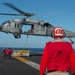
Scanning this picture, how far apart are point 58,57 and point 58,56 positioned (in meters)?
0.02

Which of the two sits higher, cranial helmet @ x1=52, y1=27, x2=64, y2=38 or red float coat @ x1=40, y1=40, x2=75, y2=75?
cranial helmet @ x1=52, y1=27, x2=64, y2=38

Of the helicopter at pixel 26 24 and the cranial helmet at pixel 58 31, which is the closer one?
the cranial helmet at pixel 58 31

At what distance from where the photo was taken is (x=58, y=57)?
17.9 feet

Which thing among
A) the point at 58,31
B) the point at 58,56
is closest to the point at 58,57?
the point at 58,56

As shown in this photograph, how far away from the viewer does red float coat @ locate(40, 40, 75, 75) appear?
5398mm

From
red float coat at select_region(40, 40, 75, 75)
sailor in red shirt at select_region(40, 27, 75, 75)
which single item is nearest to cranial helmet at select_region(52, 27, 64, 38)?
sailor in red shirt at select_region(40, 27, 75, 75)

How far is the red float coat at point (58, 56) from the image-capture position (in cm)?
540

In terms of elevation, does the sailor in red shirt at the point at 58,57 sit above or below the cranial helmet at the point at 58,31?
below

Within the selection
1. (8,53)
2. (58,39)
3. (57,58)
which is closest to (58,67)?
(57,58)

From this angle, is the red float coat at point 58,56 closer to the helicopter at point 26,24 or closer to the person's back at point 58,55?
the person's back at point 58,55

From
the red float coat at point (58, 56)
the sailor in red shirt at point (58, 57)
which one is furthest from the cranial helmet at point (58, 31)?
the red float coat at point (58, 56)

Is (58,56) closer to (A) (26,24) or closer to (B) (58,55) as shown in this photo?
(B) (58,55)

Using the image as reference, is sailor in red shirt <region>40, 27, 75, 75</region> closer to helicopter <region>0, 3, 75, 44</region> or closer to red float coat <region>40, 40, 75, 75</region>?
red float coat <region>40, 40, 75, 75</region>

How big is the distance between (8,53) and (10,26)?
4163mm
